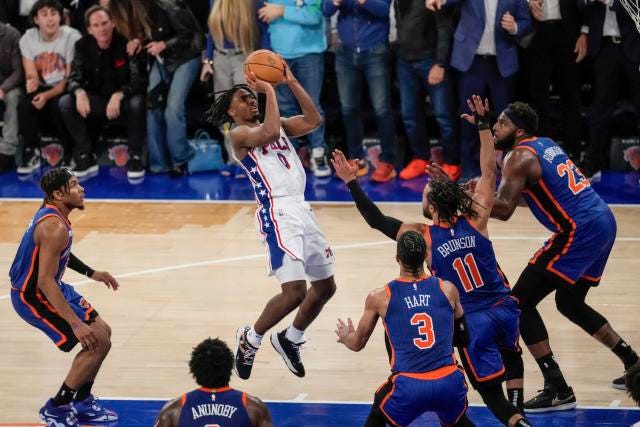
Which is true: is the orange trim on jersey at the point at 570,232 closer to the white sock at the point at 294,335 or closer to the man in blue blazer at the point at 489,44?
the white sock at the point at 294,335

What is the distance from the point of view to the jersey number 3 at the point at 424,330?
6.25 m

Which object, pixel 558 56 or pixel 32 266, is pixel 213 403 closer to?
pixel 32 266

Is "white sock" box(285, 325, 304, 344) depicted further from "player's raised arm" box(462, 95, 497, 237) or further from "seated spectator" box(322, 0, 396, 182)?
"seated spectator" box(322, 0, 396, 182)

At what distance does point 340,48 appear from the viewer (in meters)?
13.3

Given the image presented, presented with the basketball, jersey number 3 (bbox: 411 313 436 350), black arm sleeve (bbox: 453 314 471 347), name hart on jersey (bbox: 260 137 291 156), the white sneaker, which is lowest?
the white sneaker

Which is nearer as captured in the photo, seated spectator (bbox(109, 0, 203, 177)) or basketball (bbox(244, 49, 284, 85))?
basketball (bbox(244, 49, 284, 85))

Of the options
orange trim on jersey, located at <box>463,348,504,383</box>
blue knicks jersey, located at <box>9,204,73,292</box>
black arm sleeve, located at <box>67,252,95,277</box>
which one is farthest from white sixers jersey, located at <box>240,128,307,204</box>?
orange trim on jersey, located at <box>463,348,504,383</box>

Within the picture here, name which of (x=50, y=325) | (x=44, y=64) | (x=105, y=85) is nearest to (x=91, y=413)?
(x=50, y=325)

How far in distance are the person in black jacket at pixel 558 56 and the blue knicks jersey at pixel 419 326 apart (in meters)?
7.03

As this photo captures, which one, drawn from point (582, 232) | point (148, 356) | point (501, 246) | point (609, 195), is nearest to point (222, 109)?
point (148, 356)

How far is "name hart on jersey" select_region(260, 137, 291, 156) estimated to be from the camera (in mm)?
8250

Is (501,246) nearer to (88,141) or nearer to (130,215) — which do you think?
(130,215)

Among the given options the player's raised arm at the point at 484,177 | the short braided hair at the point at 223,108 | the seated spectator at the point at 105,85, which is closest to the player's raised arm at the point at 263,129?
the short braided hair at the point at 223,108

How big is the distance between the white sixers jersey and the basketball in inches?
21.0
